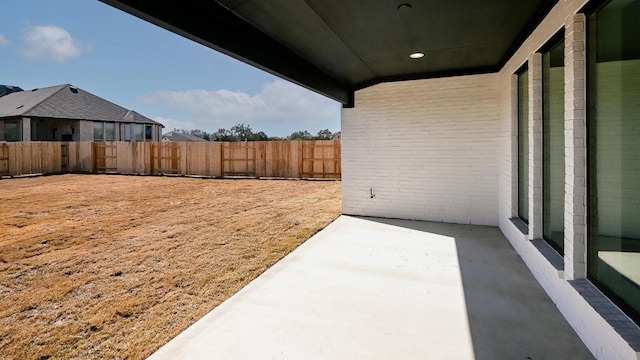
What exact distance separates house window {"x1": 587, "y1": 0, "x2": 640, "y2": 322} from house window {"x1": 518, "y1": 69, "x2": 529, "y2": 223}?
148 cm

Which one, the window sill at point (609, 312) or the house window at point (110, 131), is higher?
the house window at point (110, 131)

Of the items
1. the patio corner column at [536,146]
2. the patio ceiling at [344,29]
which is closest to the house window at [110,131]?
the patio ceiling at [344,29]

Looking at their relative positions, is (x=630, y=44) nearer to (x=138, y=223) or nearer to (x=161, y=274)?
(x=161, y=274)

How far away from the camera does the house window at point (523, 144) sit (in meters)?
3.77

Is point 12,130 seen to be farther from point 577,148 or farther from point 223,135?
point 577,148

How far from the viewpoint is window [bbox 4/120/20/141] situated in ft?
60.0

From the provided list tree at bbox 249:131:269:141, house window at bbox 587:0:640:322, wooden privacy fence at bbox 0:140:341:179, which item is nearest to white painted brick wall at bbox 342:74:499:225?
house window at bbox 587:0:640:322

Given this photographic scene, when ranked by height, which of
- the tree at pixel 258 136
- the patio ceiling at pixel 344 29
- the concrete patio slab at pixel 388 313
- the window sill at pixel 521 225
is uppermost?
the tree at pixel 258 136

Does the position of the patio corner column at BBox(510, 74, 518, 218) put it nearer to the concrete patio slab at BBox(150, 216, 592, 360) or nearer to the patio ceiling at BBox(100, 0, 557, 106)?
the patio ceiling at BBox(100, 0, 557, 106)

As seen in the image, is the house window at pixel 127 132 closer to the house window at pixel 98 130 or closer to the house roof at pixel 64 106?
the house roof at pixel 64 106

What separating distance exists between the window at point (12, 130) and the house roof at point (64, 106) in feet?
1.55

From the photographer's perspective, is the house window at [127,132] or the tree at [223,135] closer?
the house window at [127,132]

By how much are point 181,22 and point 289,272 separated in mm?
2427

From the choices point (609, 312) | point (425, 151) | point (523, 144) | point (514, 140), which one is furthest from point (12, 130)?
point (609, 312)
